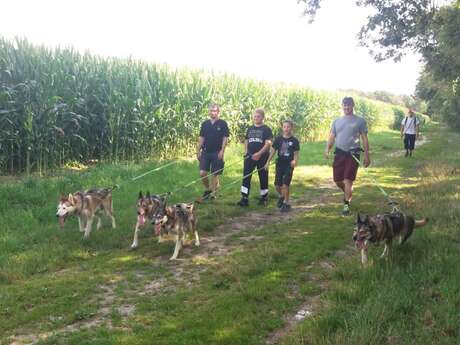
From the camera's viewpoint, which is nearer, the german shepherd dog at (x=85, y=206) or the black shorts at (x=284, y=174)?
the german shepherd dog at (x=85, y=206)

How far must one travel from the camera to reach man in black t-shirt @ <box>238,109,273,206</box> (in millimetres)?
9547

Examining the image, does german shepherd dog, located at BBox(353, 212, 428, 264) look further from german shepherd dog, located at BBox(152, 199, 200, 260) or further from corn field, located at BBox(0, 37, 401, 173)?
corn field, located at BBox(0, 37, 401, 173)

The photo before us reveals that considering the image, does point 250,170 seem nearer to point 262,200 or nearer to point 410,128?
point 262,200

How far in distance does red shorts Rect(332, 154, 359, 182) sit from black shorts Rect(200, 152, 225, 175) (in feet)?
8.68

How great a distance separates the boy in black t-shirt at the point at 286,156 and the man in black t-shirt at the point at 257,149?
236 millimetres

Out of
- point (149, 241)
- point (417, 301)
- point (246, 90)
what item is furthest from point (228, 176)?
point (417, 301)

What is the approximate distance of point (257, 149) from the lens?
9.69 m

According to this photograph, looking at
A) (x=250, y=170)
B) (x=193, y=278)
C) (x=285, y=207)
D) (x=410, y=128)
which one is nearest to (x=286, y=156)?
(x=250, y=170)

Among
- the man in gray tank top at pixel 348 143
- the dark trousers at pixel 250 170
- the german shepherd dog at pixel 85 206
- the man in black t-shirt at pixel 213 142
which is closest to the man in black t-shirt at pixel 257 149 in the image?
the dark trousers at pixel 250 170

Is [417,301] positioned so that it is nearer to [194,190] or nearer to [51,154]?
[194,190]

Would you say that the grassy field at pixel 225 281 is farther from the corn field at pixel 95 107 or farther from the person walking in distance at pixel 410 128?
the person walking in distance at pixel 410 128

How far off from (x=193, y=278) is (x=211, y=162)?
15.6 ft

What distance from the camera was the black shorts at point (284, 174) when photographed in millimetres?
9469

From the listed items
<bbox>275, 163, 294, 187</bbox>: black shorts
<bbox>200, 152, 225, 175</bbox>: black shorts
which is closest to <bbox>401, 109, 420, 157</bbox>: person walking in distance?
<bbox>275, 163, 294, 187</bbox>: black shorts
